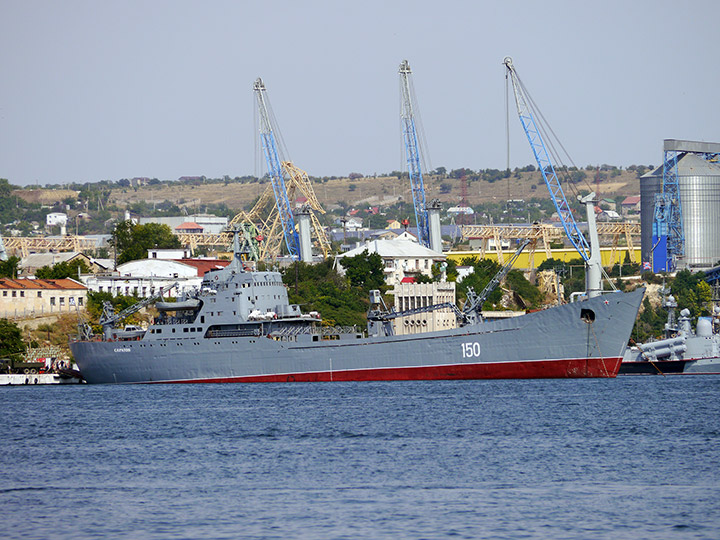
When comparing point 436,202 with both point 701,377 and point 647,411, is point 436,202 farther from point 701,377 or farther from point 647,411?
point 647,411

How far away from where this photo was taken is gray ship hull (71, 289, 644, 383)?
72.1 m

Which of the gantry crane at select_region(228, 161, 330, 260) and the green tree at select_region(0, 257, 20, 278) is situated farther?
the gantry crane at select_region(228, 161, 330, 260)

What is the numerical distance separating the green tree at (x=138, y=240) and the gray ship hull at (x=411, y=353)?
5987cm

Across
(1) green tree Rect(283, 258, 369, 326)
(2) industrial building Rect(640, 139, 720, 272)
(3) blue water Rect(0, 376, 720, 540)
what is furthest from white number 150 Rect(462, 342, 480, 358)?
(2) industrial building Rect(640, 139, 720, 272)

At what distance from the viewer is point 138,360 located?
80188 millimetres

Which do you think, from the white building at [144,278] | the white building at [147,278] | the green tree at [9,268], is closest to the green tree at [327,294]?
the white building at [147,278]

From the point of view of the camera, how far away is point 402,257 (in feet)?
461

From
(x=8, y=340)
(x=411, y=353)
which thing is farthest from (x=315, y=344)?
(x=8, y=340)

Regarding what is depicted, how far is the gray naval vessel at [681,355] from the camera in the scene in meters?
91.5

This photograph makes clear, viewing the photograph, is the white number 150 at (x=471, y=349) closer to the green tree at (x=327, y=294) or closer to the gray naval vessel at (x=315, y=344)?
the gray naval vessel at (x=315, y=344)

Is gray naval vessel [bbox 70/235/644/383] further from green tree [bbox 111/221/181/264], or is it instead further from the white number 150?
green tree [bbox 111/221/181/264]

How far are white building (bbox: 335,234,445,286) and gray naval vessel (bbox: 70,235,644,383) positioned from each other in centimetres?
5685

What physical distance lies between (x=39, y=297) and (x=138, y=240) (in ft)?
126

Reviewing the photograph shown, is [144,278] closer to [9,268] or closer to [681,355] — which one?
[9,268]
